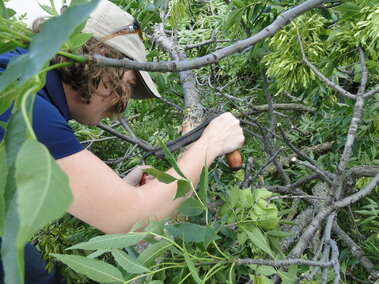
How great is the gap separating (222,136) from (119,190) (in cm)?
38

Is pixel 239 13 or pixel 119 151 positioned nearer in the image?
pixel 239 13

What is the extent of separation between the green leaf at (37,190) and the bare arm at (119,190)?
89cm

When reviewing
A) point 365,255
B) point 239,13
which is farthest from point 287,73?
point 365,255

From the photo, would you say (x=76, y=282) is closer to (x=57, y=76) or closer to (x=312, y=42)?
Result: (x=57, y=76)

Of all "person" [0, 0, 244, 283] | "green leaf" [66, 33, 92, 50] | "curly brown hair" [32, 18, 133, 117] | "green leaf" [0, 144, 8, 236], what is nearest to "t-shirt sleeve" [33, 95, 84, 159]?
"person" [0, 0, 244, 283]

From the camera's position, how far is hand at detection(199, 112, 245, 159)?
1.45 meters

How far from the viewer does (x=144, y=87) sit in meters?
1.78

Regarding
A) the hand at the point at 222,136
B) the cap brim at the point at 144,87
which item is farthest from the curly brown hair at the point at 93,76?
the hand at the point at 222,136

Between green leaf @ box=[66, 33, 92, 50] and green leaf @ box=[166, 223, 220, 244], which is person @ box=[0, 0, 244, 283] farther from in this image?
green leaf @ box=[66, 33, 92, 50]

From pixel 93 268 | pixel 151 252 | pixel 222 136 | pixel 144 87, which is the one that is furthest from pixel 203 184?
pixel 144 87

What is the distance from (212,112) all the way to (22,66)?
5.07ft

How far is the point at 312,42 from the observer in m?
1.62

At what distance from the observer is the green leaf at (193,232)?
2.90 ft

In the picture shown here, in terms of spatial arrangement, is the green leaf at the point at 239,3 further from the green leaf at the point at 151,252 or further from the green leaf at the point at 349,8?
the green leaf at the point at 151,252
